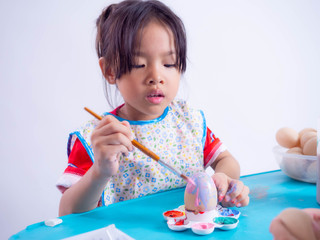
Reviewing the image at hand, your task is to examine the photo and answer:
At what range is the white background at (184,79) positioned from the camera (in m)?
1.37

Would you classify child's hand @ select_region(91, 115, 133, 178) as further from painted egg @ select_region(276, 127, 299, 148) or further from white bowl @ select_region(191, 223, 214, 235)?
painted egg @ select_region(276, 127, 299, 148)

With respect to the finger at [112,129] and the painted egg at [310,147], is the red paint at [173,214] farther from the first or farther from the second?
the painted egg at [310,147]

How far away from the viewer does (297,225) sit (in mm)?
350

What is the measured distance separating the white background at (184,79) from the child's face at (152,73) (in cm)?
70

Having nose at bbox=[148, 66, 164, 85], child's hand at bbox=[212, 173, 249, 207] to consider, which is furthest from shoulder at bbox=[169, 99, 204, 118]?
child's hand at bbox=[212, 173, 249, 207]

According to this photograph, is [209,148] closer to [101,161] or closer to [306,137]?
[306,137]

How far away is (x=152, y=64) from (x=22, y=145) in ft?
2.91

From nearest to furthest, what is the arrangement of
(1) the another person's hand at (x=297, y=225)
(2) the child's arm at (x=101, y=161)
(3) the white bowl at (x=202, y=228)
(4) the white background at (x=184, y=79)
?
(1) the another person's hand at (x=297, y=225), (3) the white bowl at (x=202, y=228), (2) the child's arm at (x=101, y=161), (4) the white background at (x=184, y=79)

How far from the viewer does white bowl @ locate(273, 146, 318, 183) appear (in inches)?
29.9

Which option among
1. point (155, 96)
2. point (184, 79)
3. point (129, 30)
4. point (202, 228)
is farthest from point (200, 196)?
point (184, 79)

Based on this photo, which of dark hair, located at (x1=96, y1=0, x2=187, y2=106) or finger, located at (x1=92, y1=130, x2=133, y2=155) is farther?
dark hair, located at (x1=96, y1=0, x2=187, y2=106)

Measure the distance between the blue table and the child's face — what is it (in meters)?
0.24

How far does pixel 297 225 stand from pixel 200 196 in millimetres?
249

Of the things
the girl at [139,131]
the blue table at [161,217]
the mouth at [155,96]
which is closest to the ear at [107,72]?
the girl at [139,131]
